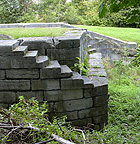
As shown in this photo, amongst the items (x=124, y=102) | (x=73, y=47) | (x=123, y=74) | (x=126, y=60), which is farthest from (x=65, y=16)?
(x=73, y=47)

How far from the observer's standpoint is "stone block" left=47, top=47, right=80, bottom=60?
463 cm

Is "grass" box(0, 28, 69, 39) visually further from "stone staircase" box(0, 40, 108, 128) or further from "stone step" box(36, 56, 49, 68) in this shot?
"stone step" box(36, 56, 49, 68)

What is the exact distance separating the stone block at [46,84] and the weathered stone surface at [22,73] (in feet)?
0.41

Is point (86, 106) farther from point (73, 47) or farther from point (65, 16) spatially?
point (65, 16)

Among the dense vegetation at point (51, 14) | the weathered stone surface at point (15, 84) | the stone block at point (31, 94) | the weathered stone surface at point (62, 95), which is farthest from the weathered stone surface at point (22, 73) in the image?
the dense vegetation at point (51, 14)

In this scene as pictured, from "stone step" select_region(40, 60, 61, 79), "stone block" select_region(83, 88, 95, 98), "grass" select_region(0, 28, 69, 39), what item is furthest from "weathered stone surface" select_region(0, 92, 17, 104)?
"grass" select_region(0, 28, 69, 39)

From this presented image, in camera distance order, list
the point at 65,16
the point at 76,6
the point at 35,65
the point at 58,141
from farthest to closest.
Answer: the point at 76,6 < the point at 65,16 < the point at 35,65 < the point at 58,141

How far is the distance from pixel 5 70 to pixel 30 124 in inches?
68.7

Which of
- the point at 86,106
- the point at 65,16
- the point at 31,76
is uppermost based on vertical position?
the point at 65,16

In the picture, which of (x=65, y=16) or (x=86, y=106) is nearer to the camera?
(x=86, y=106)

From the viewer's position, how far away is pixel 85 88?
4.48 metres

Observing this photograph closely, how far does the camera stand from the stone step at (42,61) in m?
4.17

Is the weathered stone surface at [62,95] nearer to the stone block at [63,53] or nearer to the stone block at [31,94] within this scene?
the stone block at [31,94]

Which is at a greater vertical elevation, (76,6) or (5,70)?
(76,6)
